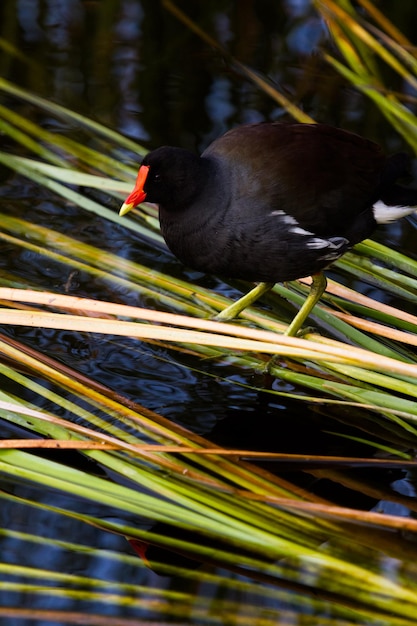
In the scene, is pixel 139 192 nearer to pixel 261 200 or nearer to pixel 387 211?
pixel 261 200

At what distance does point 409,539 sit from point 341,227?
1.09 meters

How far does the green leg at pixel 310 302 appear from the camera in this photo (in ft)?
9.84

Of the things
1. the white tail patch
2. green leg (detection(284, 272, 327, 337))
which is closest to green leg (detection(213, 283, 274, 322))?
green leg (detection(284, 272, 327, 337))

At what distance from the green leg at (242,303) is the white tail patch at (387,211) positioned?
424mm

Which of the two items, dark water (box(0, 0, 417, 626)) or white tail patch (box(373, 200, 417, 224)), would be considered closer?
dark water (box(0, 0, 417, 626))

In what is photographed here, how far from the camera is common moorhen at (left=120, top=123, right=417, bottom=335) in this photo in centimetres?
279

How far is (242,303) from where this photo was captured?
10.2ft

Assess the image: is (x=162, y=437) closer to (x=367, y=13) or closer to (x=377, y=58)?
(x=377, y=58)

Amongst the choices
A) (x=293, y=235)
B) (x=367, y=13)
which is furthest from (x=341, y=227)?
(x=367, y=13)

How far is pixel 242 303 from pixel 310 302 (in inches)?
9.1

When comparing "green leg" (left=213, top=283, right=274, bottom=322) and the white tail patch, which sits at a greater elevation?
the white tail patch

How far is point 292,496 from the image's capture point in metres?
2.35

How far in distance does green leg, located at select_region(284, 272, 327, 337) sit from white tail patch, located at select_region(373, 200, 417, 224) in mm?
286

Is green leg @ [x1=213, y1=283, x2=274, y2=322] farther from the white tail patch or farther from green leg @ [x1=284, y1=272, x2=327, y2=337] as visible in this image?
A: the white tail patch
